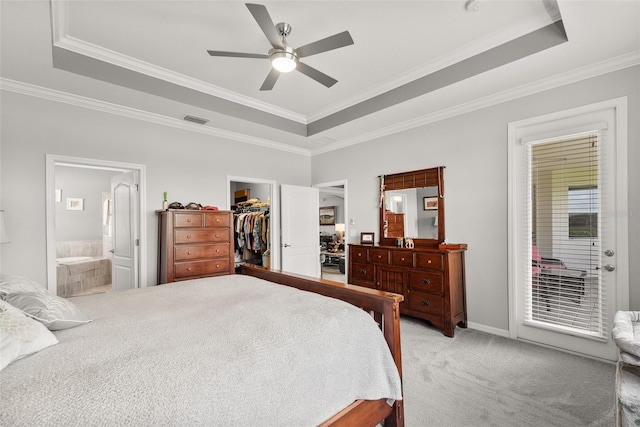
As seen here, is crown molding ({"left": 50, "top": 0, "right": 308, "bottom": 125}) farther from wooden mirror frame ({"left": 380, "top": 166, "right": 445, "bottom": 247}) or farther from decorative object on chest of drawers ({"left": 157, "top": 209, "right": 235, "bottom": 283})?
wooden mirror frame ({"left": 380, "top": 166, "right": 445, "bottom": 247})

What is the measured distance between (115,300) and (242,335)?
1.23 metres

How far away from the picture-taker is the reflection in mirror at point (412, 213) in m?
3.91

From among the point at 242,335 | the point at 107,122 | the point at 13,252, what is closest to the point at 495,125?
the point at 242,335

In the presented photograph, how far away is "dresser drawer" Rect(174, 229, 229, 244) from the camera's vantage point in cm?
363

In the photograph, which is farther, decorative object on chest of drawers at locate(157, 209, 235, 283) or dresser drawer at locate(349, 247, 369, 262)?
dresser drawer at locate(349, 247, 369, 262)

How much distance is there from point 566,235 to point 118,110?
5055mm

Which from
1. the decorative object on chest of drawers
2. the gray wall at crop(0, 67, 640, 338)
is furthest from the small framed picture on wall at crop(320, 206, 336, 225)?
the decorative object on chest of drawers

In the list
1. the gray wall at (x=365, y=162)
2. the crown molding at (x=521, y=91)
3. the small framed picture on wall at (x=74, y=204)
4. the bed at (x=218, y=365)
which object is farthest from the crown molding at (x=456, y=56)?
the small framed picture on wall at (x=74, y=204)

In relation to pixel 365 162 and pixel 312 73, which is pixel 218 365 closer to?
pixel 312 73

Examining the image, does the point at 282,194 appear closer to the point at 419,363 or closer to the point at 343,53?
the point at 343,53

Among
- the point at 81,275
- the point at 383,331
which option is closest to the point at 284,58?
the point at 383,331

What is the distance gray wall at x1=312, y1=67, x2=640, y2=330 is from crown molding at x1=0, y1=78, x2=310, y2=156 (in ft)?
7.99

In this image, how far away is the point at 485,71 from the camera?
9.20 feet

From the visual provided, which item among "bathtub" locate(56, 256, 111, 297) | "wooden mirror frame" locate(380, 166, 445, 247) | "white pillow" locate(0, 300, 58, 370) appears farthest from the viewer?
"bathtub" locate(56, 256, 111, 297)
